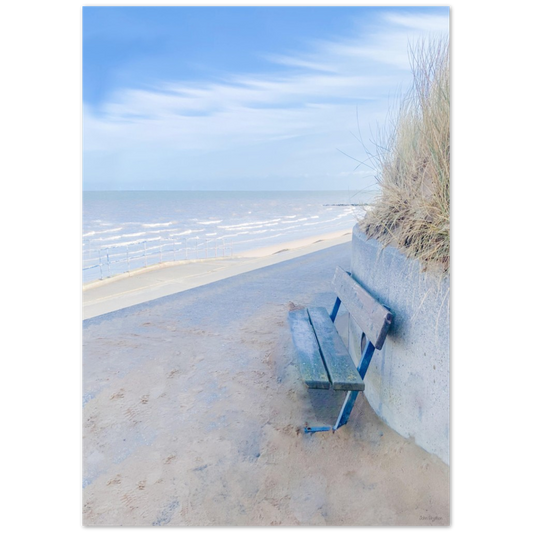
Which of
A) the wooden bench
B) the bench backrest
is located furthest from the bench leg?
the bench backrest

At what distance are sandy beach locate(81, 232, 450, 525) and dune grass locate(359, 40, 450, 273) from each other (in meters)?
1.18

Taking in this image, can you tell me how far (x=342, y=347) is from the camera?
289 cm

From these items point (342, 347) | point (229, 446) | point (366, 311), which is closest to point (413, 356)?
point (366, 311)

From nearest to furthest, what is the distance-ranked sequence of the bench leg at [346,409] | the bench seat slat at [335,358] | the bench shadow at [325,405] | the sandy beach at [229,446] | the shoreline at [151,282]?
the sandy beach at [229,446]
the bench seat slat at [335,358]
the bench leg at [346,409]
the bench shadow at [325,405]
the shoreline at [151,282]

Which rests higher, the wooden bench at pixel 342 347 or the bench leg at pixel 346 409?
the wooden bench at pixel 342 347

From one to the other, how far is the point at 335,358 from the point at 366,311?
38 centimetres

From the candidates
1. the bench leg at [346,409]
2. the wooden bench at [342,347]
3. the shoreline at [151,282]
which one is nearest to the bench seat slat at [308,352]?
the wooden bench at [342,347]

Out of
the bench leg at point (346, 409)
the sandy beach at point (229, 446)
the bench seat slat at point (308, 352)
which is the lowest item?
the sandy beach at point (229, 446)

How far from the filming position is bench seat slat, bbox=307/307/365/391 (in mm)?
2293

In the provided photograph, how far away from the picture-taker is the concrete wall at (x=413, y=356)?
201 centimetres

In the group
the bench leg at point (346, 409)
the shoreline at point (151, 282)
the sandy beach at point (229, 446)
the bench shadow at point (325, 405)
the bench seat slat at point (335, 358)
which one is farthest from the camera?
the shoreline at point (151, 282)

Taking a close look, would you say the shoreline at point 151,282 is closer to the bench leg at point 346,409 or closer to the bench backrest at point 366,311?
the bench backrest at point 366,311

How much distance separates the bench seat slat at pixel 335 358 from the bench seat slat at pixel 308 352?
0.04m

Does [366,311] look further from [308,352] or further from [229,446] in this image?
[229,446]
